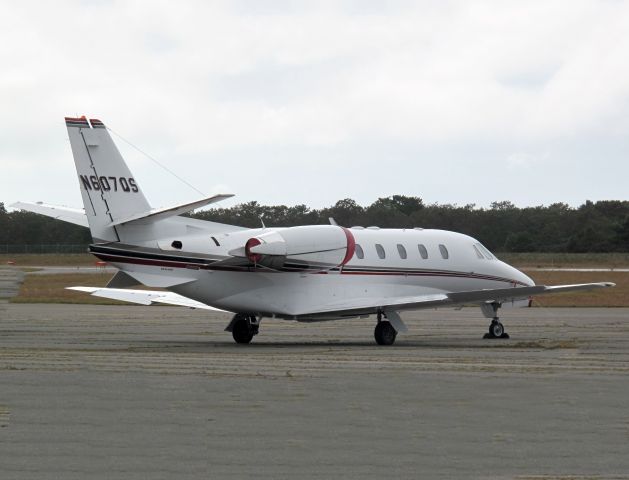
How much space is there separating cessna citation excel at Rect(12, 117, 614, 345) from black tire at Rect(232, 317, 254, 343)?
1.1 inches

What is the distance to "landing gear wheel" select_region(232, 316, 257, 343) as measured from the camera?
107ft

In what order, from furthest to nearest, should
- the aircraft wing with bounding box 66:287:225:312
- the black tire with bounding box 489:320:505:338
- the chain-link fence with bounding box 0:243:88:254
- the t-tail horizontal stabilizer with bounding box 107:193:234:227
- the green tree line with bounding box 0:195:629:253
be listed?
the chain-link fence with bounding box 0:243:88:254, the green tree line with bounding box 0:195:629:253, the aircraft wing with bounding box 66:287:225:312, the black tire with bounding box 489:320:505:338, the t-tail horizontal stabilizer with bounding box 107:193:234:227

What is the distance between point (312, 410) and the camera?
16.6 metres

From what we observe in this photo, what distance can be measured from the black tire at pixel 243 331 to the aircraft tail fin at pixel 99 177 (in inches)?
180

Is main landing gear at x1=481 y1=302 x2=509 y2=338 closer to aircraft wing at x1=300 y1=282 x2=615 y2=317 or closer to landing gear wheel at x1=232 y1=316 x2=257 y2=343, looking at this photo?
aircraft wing at x1=300 y1=282 x2=615 y2=317

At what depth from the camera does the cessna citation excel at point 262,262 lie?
29.9m

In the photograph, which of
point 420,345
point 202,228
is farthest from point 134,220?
point 420,345

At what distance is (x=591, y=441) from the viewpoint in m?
14.2

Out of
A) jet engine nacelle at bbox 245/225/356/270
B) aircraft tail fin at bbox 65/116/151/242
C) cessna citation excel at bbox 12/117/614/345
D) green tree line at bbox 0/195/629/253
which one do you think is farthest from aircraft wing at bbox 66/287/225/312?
green tree line at bbox 0/195/629/253

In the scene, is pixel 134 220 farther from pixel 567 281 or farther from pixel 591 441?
pixel 567 281

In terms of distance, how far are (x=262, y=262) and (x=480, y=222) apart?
7009 centimetres

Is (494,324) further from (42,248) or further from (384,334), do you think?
(42,248)

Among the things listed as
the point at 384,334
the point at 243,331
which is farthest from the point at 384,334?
the point at 243,331

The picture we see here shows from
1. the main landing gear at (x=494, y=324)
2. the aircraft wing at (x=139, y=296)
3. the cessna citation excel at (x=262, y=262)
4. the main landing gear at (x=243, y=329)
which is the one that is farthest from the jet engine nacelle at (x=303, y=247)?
the main landing gear at (x=494, y=324)
